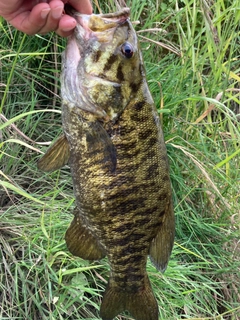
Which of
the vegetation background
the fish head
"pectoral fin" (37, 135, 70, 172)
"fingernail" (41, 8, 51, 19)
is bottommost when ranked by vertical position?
the vegetation background

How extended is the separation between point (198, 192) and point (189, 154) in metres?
→ 0.34

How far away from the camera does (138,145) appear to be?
1343 mm

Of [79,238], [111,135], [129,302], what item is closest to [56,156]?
[111,135]

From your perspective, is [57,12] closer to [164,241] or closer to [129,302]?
[164,241]

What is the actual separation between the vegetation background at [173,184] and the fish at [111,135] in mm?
550

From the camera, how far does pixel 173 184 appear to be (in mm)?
2395

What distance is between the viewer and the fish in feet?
4.35

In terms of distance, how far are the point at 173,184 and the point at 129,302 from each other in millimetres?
935

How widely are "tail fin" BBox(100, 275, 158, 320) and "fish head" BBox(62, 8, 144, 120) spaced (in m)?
0.57

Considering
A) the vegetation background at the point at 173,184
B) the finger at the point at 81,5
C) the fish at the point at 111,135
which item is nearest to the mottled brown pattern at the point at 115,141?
the fish at the point at 111,135

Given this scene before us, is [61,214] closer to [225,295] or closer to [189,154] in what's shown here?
[189,154]

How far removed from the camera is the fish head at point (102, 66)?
132 cm

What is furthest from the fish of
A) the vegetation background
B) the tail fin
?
the vegetation background

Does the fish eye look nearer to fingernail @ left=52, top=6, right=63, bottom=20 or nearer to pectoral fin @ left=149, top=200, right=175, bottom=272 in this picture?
fingernail @ left=52, top=6, right=63, bottom=20
